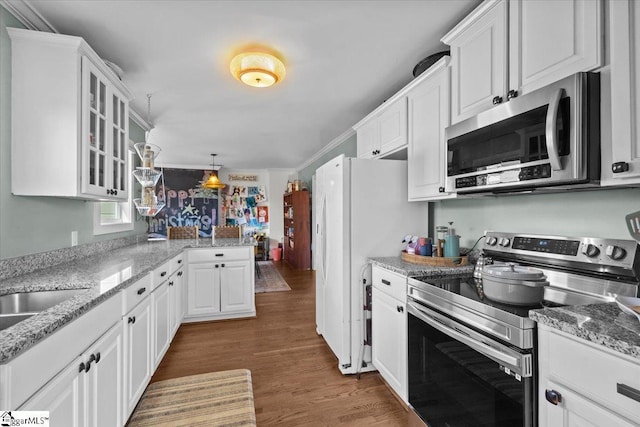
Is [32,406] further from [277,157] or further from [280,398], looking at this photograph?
[277,157]

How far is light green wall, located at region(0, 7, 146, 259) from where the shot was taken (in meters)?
1.60

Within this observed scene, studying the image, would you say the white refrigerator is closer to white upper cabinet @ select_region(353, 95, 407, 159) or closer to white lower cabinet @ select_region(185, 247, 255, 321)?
white upper cabinet @ select_region(353, 95, 407, 159)

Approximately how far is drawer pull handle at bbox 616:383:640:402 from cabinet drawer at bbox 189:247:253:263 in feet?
10.6

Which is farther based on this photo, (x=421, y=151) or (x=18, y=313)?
(x=421, y=151)

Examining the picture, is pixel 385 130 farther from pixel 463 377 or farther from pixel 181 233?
pixel 181 233

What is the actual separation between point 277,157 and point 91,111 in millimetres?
4615

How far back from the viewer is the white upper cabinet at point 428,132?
76.9 inches

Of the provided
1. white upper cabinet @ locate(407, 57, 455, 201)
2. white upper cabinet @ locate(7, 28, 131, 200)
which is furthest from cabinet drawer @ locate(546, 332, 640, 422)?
white upper cabinet @ locate(7, 28, 131, 200)

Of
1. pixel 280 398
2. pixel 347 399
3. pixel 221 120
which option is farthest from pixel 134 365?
pixel 221 120

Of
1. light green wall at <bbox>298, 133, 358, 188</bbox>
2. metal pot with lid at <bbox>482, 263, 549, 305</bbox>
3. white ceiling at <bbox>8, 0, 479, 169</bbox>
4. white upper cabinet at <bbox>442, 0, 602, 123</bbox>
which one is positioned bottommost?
metal pot with lid at <bbox>482, 263, 549, 305</bbox>

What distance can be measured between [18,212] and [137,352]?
41.4 inches

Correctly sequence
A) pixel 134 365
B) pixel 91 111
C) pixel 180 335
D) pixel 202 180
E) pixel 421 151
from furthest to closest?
1. pixel 202 180
2. pixel 180 335
3. pixel 421 151
4. pixel 91 111
5. pixel 134 365

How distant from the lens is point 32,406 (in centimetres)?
89

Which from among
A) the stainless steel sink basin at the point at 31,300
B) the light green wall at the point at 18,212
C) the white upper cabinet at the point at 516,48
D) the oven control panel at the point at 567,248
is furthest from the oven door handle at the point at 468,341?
the light green wall at the point at 18,212
